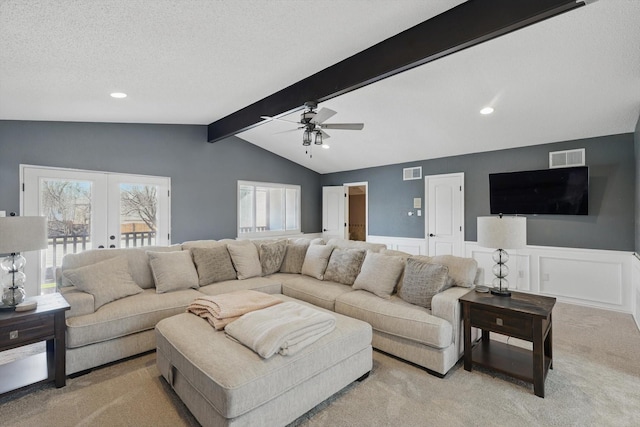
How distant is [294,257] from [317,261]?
0.49 metres

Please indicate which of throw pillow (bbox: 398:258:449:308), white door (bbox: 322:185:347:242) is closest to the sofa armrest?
throw pillow (bbox: 398:258:449:308)

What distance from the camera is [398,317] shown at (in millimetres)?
2639

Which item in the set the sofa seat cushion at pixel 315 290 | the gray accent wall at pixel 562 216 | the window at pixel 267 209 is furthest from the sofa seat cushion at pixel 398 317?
the window at pixel 267 209

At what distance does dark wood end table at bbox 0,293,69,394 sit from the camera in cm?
211

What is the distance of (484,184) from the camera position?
5.30m

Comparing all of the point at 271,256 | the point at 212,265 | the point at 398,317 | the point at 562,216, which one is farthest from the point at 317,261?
the point at 562,216

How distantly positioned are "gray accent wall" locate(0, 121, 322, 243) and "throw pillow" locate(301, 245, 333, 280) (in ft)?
8.59

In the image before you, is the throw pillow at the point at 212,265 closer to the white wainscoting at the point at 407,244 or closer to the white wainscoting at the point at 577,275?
the white wainscoting at the point at 407,244

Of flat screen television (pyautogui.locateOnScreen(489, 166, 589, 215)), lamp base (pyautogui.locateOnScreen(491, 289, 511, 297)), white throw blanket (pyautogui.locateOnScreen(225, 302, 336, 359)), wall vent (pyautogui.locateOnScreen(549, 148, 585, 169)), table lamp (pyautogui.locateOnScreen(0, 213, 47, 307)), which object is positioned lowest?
Result: white throw blanket (pyautogui.locateOnScreen(225, 302, 336, 359))

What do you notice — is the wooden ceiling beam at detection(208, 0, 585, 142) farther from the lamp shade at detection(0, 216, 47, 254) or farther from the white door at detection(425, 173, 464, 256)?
the white door at detection(425, 173, 464, 256)

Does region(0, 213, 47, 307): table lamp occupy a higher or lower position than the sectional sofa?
higher

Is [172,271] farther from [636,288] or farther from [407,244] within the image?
[636,288]

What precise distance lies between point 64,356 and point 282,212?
5108 millimetres

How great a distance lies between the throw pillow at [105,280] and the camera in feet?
8.90
